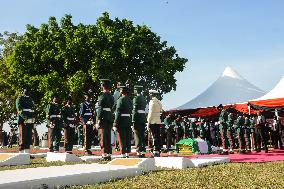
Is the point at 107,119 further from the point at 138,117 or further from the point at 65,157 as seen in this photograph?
the point at 65,157

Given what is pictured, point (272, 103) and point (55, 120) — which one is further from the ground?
point (272, 103)

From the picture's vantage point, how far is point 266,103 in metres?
18.4

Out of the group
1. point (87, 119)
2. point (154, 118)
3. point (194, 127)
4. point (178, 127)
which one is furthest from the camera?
point (194, 127)

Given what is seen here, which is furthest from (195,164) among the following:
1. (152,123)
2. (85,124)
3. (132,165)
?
(85,124)

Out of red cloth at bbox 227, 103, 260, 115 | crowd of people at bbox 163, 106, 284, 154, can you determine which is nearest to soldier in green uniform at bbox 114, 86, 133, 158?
crowd of people at bbox 163, 106, 284, 154

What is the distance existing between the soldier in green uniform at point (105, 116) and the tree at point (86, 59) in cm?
1666

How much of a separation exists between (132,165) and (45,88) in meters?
22.1

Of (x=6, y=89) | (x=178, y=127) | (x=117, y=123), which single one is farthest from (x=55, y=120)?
(x=6, y=89)

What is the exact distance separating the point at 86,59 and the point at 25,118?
1619cm

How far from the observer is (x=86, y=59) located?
27297 millimetres

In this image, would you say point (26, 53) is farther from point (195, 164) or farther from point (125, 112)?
point (195, 164)

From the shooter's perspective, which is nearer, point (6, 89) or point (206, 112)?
point (206, 112)

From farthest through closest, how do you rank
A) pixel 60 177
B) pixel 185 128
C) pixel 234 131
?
pixel 185 128, pixel 234 131, pixel 60 177

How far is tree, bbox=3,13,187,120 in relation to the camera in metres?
26.8
